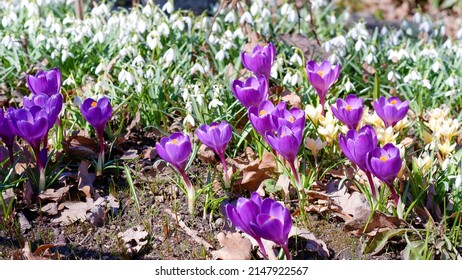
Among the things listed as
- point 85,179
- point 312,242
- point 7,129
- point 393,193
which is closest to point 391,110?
point 393,193

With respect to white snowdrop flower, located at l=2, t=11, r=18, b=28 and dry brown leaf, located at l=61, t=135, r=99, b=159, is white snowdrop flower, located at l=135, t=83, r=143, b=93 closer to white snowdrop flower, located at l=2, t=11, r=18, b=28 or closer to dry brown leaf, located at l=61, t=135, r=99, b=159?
dry brown leaf, located at l=61, t=135, r=99, b=159

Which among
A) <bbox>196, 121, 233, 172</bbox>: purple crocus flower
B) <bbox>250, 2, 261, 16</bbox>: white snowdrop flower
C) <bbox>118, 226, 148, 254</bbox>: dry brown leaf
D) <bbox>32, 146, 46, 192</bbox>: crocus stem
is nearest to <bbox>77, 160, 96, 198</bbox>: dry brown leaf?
<bbox>32, 146, 46, 192</bbox>: crocus stem

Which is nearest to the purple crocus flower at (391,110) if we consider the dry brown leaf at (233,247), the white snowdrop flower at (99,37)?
the dry brown leaf at (233,247)

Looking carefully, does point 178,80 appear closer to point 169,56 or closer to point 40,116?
point 169,56

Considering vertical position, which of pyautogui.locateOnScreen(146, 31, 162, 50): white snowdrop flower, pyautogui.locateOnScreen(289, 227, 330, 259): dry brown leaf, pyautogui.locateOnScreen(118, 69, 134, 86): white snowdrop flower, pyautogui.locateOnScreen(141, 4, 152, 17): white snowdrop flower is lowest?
pyautogui.locateOnScreen(289, 227, 330, 259): dry brown leaf

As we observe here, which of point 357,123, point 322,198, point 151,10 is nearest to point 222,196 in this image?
point 322,198

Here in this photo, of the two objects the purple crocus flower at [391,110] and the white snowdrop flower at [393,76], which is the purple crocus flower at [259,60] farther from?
the white snowdrop flower at [393,76]
